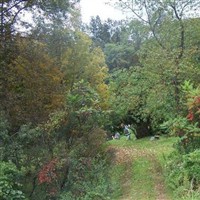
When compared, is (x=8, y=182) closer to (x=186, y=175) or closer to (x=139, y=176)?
(x=186, y=175)

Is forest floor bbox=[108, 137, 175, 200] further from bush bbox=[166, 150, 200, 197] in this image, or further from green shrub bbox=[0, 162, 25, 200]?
green shrub bbox=[0, 162, 25, 200]

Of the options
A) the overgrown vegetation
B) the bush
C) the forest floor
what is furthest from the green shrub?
the bush

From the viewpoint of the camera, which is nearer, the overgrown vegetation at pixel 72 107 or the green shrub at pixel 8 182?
the green shrub at pixel 8 182

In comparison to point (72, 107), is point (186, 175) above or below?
below

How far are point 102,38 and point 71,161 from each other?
4871 cm

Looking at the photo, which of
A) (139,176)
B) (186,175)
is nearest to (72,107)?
(139,176)

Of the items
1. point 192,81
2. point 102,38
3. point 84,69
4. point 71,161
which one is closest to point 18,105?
point 71,161

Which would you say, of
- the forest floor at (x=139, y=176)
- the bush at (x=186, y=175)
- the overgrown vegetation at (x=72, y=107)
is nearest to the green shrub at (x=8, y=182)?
the overgrown vegetation at (x=72, y=107)

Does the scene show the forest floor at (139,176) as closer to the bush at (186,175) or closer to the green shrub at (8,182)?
the bush at (186,175)

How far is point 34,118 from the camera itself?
1173 cm

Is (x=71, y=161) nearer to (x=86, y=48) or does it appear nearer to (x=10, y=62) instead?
(x=10, y=62)

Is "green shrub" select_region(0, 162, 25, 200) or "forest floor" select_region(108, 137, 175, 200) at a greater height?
"green shrub" select_region(0, 162, 25, 200)

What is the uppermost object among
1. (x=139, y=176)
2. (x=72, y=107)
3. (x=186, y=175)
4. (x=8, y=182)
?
(x=72, y=107)

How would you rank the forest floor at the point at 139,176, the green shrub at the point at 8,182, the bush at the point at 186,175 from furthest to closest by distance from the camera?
the forest floor at the point at 139,176, the green shrub at the point at 8,182, the bush at the point at 186,175
